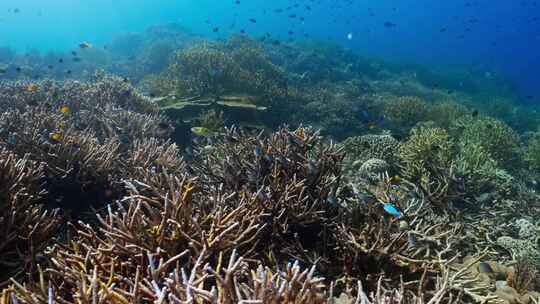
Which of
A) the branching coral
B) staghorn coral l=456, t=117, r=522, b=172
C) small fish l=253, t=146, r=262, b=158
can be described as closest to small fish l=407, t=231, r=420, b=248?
small fish l=253, t=146, r=262, b=158

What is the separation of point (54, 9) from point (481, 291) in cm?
22613

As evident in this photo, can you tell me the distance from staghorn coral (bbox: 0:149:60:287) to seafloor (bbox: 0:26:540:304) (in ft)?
0.05

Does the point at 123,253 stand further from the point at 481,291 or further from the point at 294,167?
the point at 481,291

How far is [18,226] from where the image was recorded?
3.17 metres

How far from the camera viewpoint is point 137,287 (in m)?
1.91

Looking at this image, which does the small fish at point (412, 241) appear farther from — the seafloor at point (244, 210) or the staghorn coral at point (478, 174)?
the staghorn coral at point (478, 174)

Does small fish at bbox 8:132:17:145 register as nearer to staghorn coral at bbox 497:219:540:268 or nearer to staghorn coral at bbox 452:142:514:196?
staghorn coral at bbox 452:142:514:196

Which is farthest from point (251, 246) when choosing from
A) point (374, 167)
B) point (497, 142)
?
point (497, 142)

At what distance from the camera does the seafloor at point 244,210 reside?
7.71ft

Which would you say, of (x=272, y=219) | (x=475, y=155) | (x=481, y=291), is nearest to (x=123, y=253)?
(x=272, y=219)

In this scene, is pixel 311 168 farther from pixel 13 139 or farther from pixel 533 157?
pixel 533 157

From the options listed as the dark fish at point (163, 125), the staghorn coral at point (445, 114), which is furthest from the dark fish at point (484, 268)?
the staghorn coral at point (445, 114)

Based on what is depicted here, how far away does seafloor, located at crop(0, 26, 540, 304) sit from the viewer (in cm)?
235

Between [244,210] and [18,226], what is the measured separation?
221 centimetres
